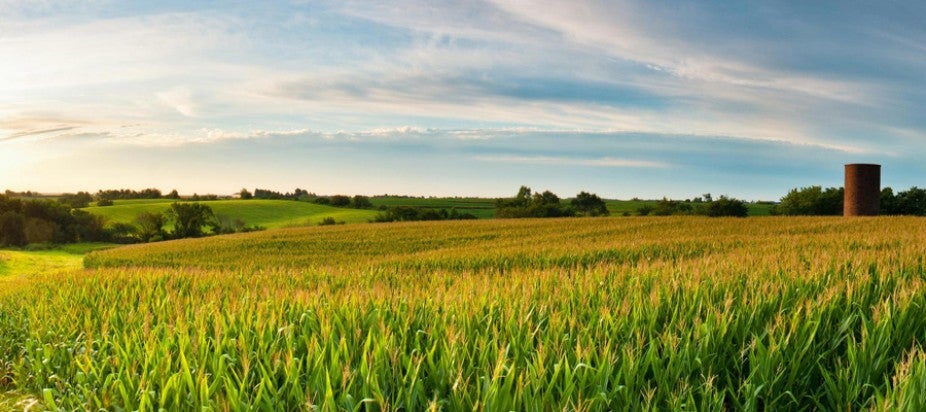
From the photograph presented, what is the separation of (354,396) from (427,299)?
9.69 ft

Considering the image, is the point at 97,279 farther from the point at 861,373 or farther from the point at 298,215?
the point at 298,215

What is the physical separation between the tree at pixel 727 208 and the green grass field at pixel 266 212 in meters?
41.8

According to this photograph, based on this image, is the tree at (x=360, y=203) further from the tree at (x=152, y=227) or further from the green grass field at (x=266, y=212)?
the tree at (x=152, y=227)

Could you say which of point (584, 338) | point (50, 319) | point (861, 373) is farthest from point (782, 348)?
point (50, 319)

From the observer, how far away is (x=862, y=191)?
40.7 meters

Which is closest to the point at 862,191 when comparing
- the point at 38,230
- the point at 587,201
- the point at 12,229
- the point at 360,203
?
A: the point at 587,201

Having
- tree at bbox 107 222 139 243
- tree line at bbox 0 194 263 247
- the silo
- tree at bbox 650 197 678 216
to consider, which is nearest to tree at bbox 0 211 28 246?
tree line at bbox 0 194 263 247

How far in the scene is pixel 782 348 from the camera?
482 cm

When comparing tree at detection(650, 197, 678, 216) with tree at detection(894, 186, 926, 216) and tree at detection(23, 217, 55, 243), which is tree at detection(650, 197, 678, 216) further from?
tree at detection(23, 217, 55, 243)

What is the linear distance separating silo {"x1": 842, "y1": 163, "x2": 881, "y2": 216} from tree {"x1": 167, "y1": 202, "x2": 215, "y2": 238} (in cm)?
6212

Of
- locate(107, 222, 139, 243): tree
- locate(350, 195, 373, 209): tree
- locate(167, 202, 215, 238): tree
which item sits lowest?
locate(107, 222, 139, 243): tree

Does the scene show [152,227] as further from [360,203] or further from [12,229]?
[360,203]

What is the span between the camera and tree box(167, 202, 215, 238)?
69562mm

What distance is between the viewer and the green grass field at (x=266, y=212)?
3413 inches
